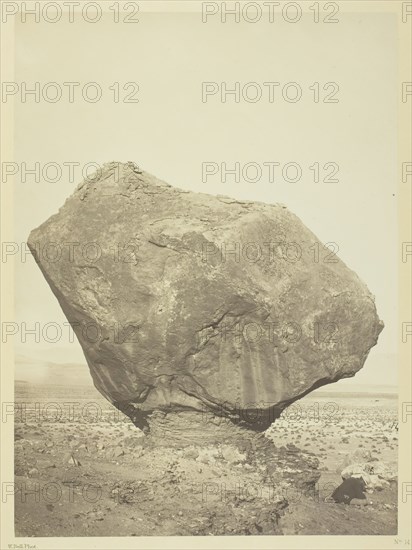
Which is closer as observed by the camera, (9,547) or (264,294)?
(264,294)

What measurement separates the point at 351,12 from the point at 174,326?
328cm

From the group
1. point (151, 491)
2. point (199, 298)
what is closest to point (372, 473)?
point (151, 491)

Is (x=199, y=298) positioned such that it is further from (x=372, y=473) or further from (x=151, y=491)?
(x=372, y=473)

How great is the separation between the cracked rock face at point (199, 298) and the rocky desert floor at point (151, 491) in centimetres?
42

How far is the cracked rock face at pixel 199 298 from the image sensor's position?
608 cm

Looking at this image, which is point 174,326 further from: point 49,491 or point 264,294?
point 49,491

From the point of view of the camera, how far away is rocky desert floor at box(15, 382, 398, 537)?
6.48 metres

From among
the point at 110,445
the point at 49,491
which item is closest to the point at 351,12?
the point at 110,445

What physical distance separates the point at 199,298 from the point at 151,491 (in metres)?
1.69

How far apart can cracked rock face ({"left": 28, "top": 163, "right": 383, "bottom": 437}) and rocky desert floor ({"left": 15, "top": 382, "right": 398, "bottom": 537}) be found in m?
0.42

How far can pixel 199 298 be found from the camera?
605 centimetres

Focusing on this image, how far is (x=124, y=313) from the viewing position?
→ 20.2ft

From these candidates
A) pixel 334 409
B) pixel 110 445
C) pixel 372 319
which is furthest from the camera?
pixel 334 409

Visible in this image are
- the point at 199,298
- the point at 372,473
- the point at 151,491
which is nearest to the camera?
the point at 199,298
